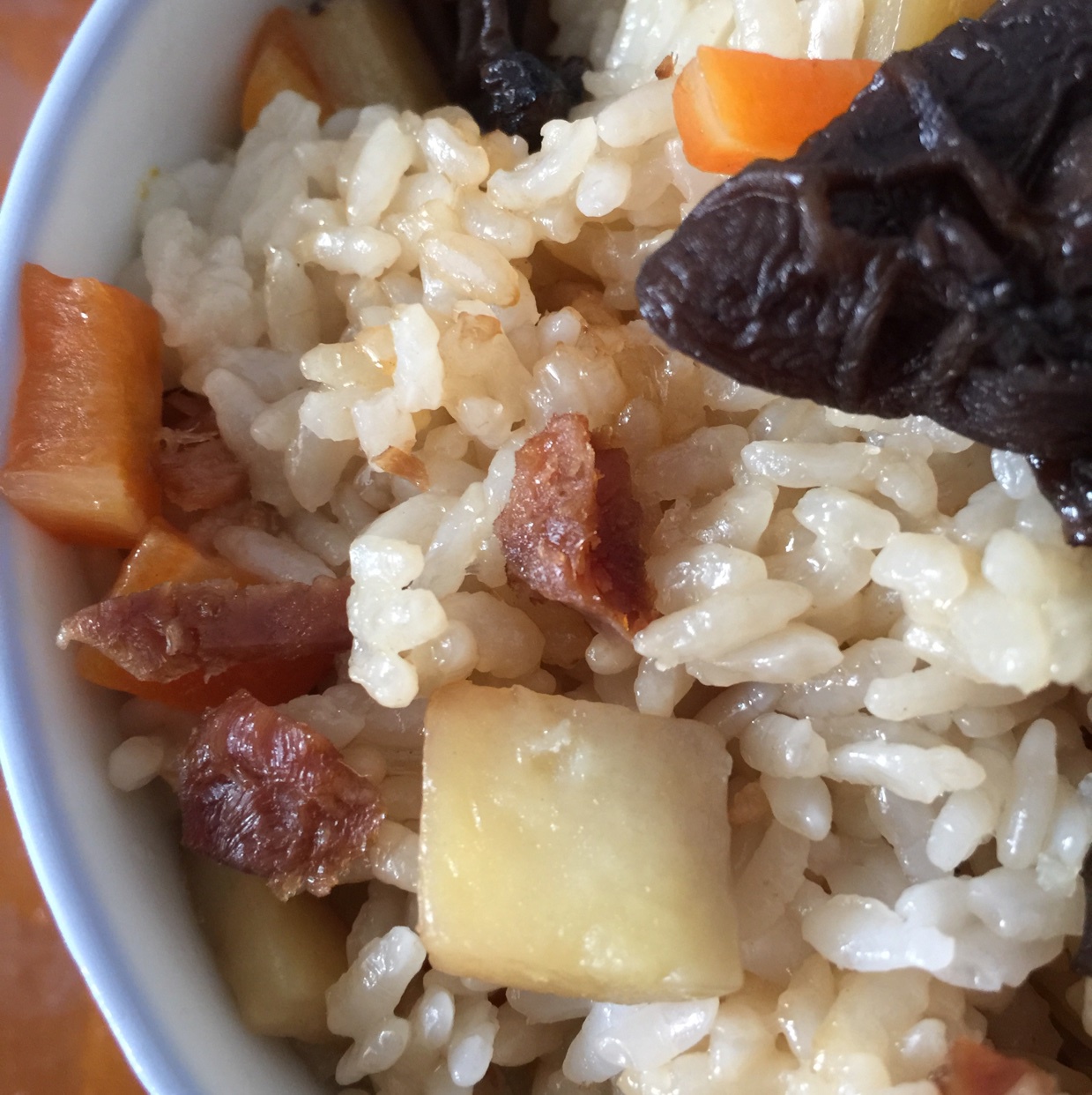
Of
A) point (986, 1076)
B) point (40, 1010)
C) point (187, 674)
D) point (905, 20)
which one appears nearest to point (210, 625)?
point (187, 674)

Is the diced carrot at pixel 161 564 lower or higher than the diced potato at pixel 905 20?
lower

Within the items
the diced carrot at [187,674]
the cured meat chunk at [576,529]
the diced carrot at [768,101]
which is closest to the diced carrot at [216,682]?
the diced carrot at [187,674]

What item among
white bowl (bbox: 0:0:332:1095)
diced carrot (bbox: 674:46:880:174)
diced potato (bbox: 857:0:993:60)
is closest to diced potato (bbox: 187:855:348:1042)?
white bowl (bbox: 0:0:332:1095)

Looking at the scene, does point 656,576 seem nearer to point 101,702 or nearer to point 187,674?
point 187,674

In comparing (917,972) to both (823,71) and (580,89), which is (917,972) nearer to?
(823,71)

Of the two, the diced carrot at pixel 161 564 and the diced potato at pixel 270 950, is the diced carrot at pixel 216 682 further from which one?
the diced potato at pixel 270 950
